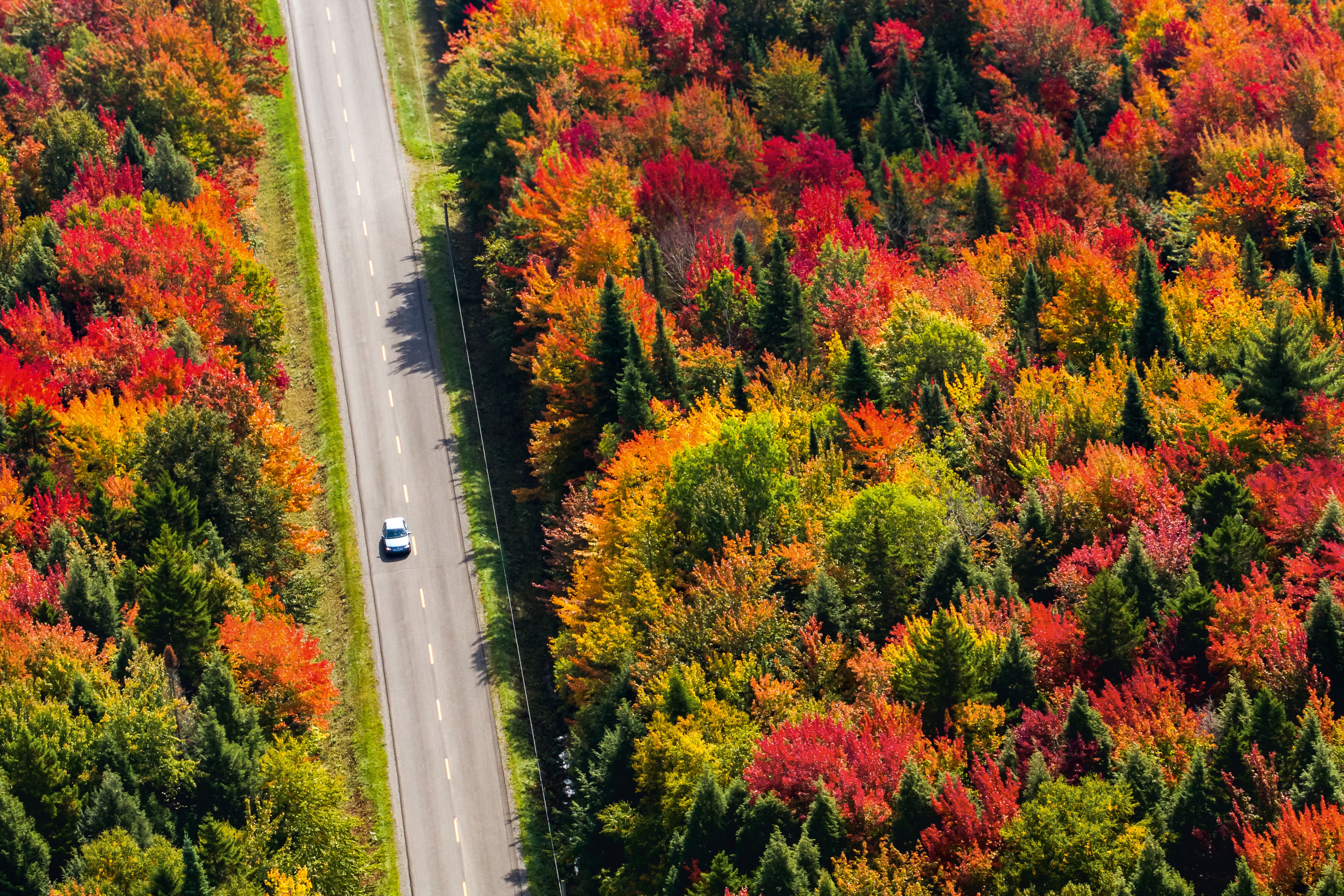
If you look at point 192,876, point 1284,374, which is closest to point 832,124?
point 1284,374

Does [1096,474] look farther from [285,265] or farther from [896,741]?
[285,265]

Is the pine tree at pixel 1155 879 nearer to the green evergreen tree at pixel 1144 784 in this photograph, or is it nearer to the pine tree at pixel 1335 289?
the green evergreen tree at pixel 1144 784

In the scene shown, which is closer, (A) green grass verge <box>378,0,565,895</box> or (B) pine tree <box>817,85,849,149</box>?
(A) green grass verge <box>378,0,565,895</box>

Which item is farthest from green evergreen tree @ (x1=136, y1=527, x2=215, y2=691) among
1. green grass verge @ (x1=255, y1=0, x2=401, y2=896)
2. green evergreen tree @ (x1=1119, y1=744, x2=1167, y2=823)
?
green evergreen tree @ (x1=1119, y1=744, x2=1167, y2=823)

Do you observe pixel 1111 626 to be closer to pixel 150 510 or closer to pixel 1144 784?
pixel 1144 784

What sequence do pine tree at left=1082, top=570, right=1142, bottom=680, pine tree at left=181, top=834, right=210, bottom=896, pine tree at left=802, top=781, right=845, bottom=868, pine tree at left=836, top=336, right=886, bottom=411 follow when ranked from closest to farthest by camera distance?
pine tree at left=802, top=781, right=845, bottom=868 → pine tree at left=181, top=834, right=210, bottom=896 → pine tree at left=1082, top=570, right=1142, bottom=680 → pine tree at left=836, top=336, right=886, bottom=411

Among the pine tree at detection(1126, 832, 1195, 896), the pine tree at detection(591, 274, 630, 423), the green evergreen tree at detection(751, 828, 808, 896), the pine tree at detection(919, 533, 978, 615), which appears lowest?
the green evergreen tree at detection(751, 828, 808, 896)

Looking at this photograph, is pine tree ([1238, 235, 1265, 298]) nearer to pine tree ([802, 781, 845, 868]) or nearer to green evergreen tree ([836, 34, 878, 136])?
green evergreen tree ([836, 34, 878, 136])
